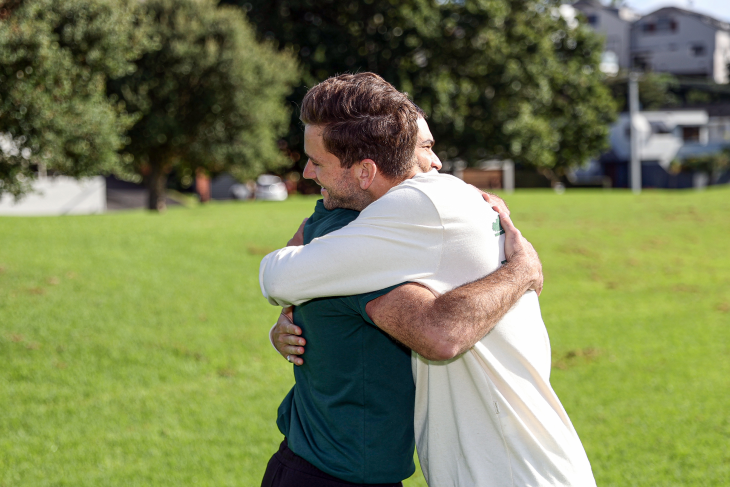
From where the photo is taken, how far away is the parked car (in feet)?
154

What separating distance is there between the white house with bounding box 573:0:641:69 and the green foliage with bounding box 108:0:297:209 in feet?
202

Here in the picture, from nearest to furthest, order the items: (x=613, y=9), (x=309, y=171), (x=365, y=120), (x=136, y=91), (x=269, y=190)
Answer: (x=365, y=120) < (x=309, y=171) < (x=136, y=91) < (x=269, y=190) < (x=613, y=9)

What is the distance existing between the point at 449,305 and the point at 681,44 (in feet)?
279

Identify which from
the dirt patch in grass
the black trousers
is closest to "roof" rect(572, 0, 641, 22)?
the dirt patch in grass

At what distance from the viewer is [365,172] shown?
6.61 feet

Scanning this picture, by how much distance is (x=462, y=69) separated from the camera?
28.8 m

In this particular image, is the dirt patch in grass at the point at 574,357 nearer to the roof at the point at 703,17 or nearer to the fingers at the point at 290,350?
the fingers at the point at 290,350

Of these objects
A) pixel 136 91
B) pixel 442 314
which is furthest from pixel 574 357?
pixel 136 91

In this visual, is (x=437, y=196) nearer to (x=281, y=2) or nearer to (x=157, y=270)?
(x=157, y=270)

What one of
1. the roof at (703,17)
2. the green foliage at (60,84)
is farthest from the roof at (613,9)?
the green foliage at (60,84)

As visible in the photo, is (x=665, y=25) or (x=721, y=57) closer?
(x=665, y=25)

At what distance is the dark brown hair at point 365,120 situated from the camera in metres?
1.92

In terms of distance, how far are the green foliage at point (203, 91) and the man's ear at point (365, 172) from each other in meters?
19.8

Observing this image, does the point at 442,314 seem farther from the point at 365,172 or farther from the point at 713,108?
the point at 713,108
